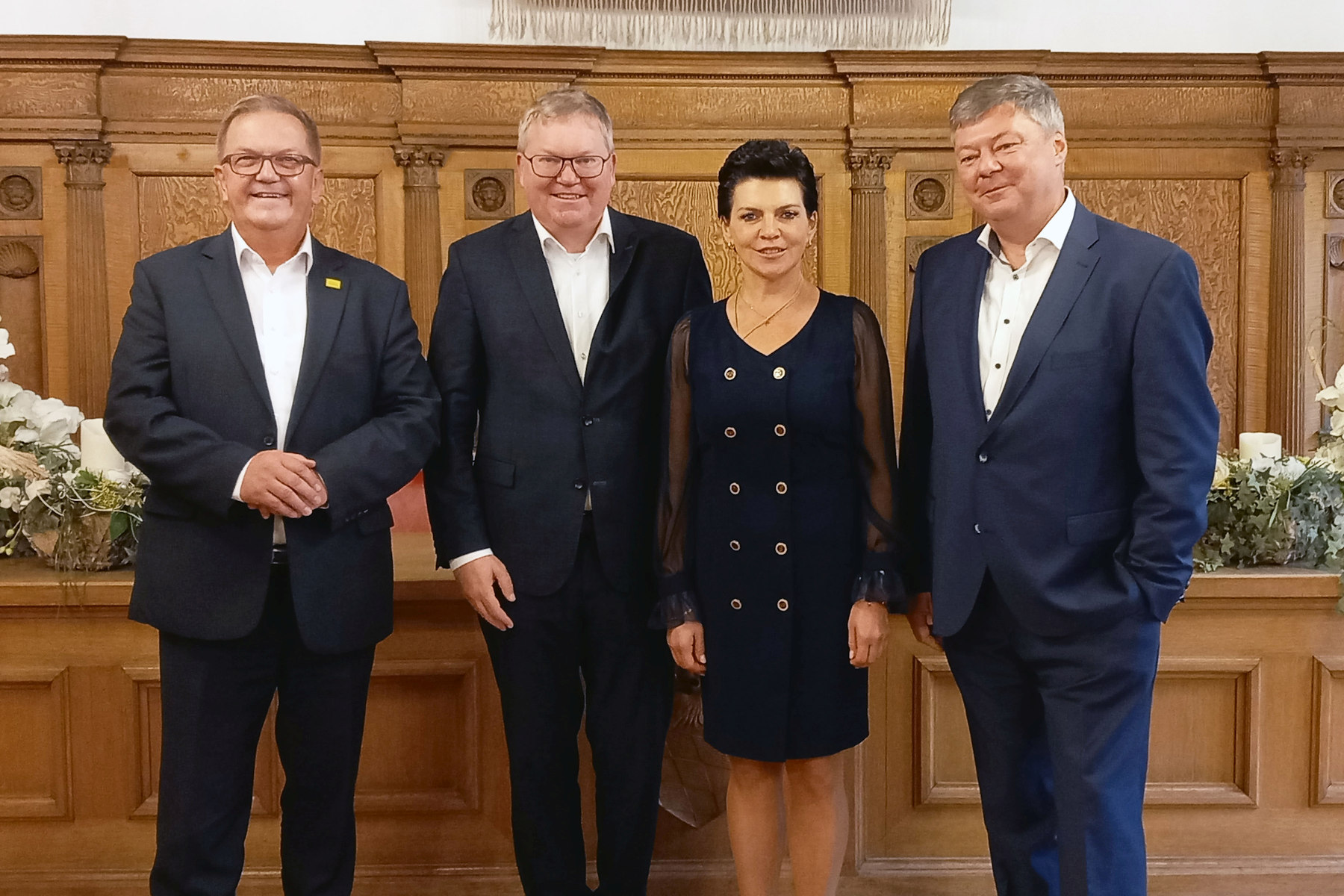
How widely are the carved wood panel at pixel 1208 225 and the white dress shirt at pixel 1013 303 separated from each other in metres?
3.31

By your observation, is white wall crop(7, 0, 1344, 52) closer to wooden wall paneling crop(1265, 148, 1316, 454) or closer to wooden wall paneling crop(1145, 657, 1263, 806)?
wooden wall paneling crop(1265, 148, 1316, 454)

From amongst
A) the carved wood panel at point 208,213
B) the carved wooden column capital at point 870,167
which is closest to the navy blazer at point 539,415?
the carved wood panel at point 208,213

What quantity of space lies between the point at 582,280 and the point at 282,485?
66 centimetres

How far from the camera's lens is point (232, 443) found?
5.88 ft

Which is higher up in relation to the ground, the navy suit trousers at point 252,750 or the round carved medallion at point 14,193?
the round carved medallion at point 14,193

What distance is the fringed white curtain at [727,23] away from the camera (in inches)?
186

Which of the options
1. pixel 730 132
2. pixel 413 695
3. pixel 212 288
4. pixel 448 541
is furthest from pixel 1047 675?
pixel 730 132

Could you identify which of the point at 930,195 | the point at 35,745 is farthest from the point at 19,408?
the point at 930,195

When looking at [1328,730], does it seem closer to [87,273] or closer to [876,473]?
[876,473]

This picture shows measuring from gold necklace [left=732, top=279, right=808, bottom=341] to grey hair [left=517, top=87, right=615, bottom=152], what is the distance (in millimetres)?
355

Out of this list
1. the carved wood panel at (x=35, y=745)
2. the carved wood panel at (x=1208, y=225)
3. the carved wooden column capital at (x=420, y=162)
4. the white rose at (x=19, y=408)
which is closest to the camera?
the carved wood panel at (x=35, y=745)

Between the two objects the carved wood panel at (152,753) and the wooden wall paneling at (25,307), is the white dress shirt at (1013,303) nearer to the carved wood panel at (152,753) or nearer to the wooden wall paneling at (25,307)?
the carved wood panel at (152,753)

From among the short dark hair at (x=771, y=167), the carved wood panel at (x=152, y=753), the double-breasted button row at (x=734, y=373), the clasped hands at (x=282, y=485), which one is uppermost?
the short dark hair at (x=771, y=167)

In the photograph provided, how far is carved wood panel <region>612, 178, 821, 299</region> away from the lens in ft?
15.6
